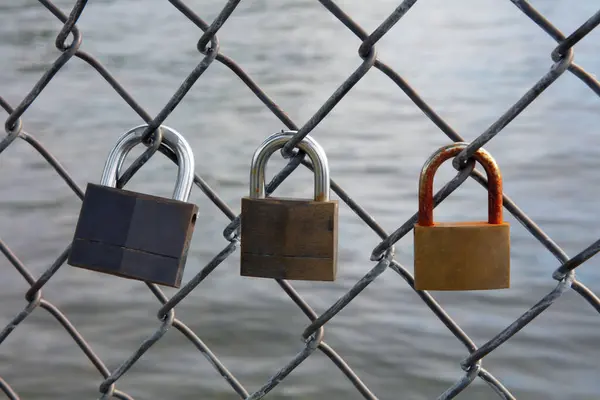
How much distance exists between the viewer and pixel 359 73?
848mm

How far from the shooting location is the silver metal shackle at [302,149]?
0.84 metres

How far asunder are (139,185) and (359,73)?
2440mm

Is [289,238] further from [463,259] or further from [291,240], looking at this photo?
[463,259]

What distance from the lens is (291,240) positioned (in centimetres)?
81

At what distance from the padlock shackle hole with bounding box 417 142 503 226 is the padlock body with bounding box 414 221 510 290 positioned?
0.03 m

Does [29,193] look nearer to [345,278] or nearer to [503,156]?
[345,278]

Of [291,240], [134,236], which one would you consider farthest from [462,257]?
[134,236]

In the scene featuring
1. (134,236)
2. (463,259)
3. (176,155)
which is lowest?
(463,259)

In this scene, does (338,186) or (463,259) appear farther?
(338,186)

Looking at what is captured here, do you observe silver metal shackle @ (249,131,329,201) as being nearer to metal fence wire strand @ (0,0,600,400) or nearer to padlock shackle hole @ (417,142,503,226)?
metal fence wire strand @ (0,0,600,400)

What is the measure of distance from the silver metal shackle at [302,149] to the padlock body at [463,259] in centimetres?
13

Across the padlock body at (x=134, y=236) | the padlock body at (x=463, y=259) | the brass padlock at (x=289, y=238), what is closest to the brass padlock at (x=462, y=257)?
the padlock body at (x=463, y=259)

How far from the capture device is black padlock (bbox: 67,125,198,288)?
2.70 ft

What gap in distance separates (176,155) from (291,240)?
0.70ft
